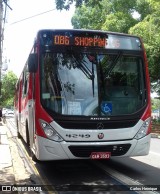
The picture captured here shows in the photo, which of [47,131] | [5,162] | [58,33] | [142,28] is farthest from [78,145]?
[142,28]

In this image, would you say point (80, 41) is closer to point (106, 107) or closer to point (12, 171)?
point (106, 107)

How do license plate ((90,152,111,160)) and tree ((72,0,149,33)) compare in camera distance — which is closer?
license plate ((90,152,111,160))

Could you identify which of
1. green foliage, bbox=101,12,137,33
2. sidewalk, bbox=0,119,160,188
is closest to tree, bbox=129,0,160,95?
→ green foliage, bbox=101,12,137,33

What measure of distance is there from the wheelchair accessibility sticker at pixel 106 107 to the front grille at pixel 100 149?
0.72m

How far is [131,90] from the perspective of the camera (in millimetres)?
8773

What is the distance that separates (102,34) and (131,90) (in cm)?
140

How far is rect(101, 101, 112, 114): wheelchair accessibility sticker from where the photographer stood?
27.7 ft

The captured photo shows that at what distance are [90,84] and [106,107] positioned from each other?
1.93 feet

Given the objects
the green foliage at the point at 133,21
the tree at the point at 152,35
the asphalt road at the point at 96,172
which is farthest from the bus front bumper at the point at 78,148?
the tree at the point at 152,35

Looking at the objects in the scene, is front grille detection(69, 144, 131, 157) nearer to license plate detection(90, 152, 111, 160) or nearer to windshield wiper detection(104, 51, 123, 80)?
license plate detection(90, 152, 111, 160)

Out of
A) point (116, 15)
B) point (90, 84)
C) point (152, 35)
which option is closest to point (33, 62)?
point (90, 84)

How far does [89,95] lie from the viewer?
332 inches

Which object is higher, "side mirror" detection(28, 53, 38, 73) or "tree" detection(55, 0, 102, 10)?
"tree" detection(55, 0, 102, 10)

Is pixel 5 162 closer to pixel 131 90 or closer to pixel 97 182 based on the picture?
pixel 97 182
